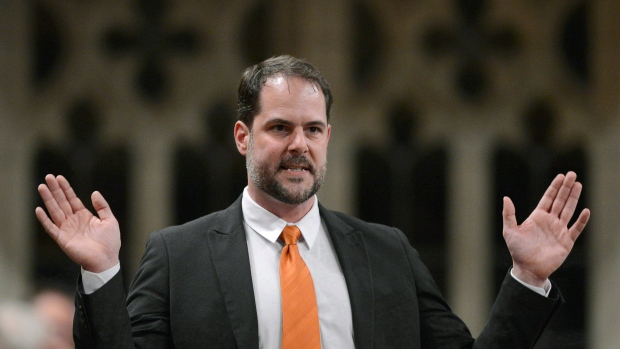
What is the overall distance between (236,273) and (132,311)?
28 centimetres

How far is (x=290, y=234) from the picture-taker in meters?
2.98

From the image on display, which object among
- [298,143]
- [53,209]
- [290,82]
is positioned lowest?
[53,209]

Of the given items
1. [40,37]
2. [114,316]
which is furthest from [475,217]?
[114,316]

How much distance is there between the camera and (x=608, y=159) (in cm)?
713

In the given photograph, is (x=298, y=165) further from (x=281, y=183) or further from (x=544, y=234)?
(x=544, y=234)

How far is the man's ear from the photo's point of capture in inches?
121

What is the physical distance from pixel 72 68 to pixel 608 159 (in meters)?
3.48

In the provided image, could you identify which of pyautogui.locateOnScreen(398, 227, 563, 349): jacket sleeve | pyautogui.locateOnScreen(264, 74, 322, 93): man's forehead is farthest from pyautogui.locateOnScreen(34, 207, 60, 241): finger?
pyautogui.locateOnScreen(398, 227, 563, 349): jacket sleeve

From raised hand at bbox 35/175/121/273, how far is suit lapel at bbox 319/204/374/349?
23.9 inches

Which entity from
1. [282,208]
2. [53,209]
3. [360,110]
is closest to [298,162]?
[282,208]

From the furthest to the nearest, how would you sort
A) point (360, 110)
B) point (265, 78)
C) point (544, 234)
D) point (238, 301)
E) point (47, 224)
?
point (360, 110), point (265, 78), point (544, 234), point (238, 301), point (47, 224)

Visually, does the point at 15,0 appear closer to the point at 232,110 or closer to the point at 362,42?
the point at 232,110

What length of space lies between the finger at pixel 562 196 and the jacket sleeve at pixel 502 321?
21 cm

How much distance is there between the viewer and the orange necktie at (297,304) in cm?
281
